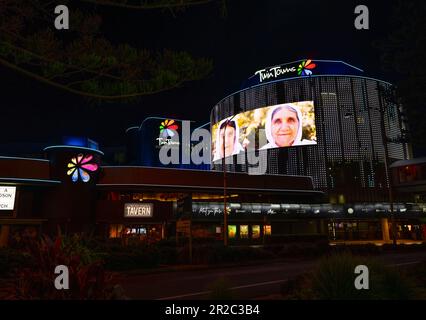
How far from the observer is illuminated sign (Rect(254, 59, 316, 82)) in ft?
253

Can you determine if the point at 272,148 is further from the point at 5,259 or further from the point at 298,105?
the point at 5,259

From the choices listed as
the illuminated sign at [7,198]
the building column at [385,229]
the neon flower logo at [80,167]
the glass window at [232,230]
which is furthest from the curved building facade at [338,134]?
the illuminated sign at [7,198]

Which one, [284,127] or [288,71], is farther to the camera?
[288,71]

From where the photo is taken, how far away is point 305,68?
254 feet

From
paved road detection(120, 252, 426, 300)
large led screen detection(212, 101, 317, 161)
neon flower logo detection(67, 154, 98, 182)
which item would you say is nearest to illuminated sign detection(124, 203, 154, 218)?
neon flower logo detection(67, 154, 98, 182)

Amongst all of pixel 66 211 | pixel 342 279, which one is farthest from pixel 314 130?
pixel 342 279

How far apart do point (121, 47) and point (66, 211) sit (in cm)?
2995

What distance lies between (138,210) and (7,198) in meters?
11.6

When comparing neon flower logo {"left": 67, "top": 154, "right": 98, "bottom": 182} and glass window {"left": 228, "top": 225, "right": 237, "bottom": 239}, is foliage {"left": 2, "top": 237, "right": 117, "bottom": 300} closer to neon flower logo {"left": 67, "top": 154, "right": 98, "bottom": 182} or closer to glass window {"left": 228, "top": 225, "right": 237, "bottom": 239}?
neon flower logo {"left": 67, "top": 154, "right": 98, "bottom": 182}

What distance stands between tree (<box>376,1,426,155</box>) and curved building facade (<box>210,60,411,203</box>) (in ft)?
175

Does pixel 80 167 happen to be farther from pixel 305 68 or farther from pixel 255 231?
pixel 305 68

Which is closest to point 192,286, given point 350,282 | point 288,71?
point 350,282
